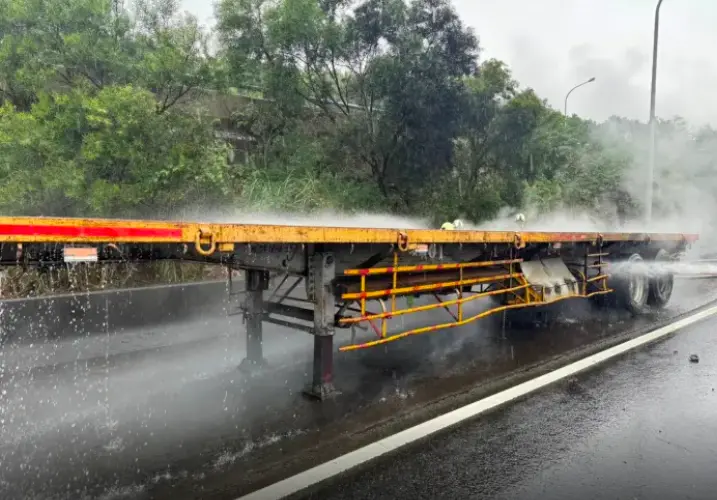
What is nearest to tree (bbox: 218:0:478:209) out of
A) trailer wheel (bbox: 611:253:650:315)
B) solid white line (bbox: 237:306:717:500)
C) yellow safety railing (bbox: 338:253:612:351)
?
trailer wheel (bbox: 611:253:650:315)

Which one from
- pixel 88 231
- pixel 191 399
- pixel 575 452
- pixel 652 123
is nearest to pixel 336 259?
pixel 191 399

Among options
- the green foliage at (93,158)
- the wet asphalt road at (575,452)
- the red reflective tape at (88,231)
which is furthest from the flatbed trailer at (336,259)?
the green foliage at (93,158)

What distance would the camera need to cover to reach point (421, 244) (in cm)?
508

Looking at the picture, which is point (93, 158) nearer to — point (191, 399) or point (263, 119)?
point (263, 119)

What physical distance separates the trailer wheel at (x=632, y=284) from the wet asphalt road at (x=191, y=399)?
111 cm

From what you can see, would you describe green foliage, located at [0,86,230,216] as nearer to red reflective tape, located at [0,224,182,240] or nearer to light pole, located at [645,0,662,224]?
red reflective tape, located at [0,224,182,240]

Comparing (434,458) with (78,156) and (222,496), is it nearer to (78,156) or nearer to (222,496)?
(222,496)

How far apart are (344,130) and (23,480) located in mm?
12830

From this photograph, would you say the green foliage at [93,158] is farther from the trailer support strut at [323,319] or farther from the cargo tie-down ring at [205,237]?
the cargo tie-down ring at [205,237]

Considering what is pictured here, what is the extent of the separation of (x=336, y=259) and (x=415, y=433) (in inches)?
67.9

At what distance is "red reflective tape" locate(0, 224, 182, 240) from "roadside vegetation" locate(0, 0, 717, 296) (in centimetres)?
532

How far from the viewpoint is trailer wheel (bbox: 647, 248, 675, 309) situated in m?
10.0

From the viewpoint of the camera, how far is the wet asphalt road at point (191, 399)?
3.64m

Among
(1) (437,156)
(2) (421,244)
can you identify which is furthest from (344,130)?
(2) (421,244)
